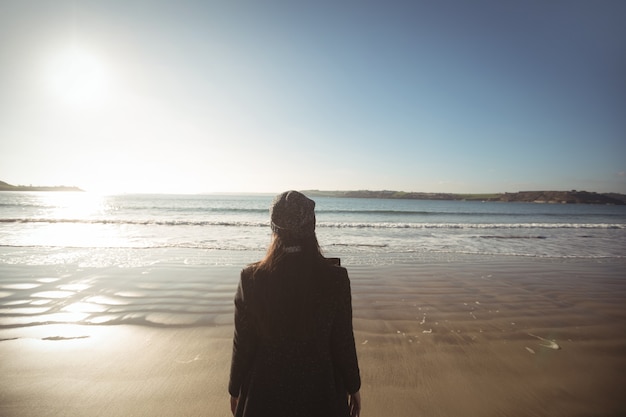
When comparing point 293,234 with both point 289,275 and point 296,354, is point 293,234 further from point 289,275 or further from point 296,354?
point 296,354

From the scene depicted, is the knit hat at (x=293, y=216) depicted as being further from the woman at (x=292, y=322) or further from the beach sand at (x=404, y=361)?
Result: the beach sand at (x=404, y=361)

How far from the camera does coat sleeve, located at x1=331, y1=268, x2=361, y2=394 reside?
1.72m

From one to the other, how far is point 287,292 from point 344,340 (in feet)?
1.55

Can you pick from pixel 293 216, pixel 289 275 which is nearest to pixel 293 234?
pixel 293 216

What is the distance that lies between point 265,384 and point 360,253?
35.5 feet

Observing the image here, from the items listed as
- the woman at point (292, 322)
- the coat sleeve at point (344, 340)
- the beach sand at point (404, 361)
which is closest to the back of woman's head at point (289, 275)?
the woman at point (292, 322)

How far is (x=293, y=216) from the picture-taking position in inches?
66.6

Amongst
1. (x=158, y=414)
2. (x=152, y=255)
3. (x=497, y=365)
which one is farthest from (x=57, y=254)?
(x=497, y=365)

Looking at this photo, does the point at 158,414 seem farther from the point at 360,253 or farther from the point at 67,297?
the point at 360,253

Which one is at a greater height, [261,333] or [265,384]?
[261,333]

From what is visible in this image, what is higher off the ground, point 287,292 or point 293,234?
point 293,234

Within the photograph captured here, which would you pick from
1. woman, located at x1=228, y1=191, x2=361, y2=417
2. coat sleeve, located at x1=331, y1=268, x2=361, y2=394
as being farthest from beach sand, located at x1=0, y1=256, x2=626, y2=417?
woman, located at x1=228, y1=191, x2=361, y2=417

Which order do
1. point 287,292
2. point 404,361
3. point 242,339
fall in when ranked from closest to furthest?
point 287,292 < point 242,339 < point 404,361

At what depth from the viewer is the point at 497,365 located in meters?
3.95
